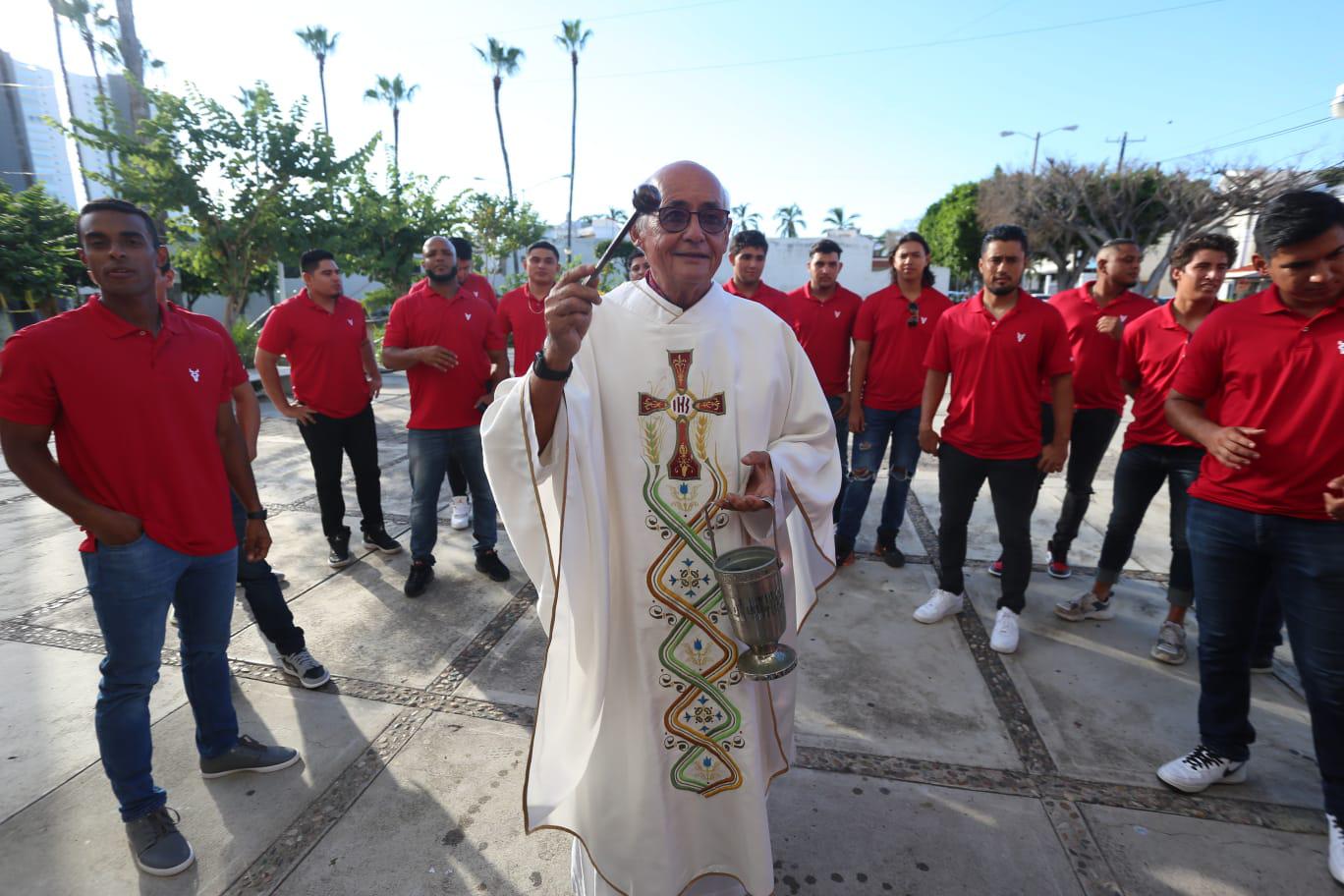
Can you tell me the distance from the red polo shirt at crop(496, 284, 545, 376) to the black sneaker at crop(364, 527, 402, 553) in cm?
165

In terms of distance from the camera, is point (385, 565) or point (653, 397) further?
point (385, 565)

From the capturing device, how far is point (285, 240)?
12.8 meters

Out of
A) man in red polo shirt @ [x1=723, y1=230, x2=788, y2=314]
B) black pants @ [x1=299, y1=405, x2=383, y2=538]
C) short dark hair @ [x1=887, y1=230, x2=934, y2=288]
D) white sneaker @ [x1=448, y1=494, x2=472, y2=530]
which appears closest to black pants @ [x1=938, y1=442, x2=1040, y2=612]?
short dark hair @ [x1=887, y1=230, x2=934, y2=288]

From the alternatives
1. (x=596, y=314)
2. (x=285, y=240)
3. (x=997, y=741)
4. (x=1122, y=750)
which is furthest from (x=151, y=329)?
(x=285, y=240)

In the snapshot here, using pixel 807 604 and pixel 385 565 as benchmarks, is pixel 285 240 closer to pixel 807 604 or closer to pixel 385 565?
pixel 385 565

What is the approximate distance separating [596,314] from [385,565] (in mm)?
3561

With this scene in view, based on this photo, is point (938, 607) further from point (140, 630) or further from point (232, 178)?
point (232, 178)

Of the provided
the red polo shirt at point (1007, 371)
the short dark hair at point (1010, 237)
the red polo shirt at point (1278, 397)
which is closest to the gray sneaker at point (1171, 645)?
the red polo shirt at point (1007, 371)

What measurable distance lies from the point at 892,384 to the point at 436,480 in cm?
318

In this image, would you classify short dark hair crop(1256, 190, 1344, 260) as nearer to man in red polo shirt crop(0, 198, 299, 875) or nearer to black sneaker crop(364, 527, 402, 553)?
man in red polo shirt crop(0, 198, 299, 875)

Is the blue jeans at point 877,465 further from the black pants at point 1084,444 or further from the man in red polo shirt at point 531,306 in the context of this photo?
the man in red polo shirt at point 531,306

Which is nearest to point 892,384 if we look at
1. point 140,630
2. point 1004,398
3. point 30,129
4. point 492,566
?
point 1004,398

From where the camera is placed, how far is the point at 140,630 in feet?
7.29

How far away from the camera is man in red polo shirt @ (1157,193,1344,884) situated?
2.14 m
